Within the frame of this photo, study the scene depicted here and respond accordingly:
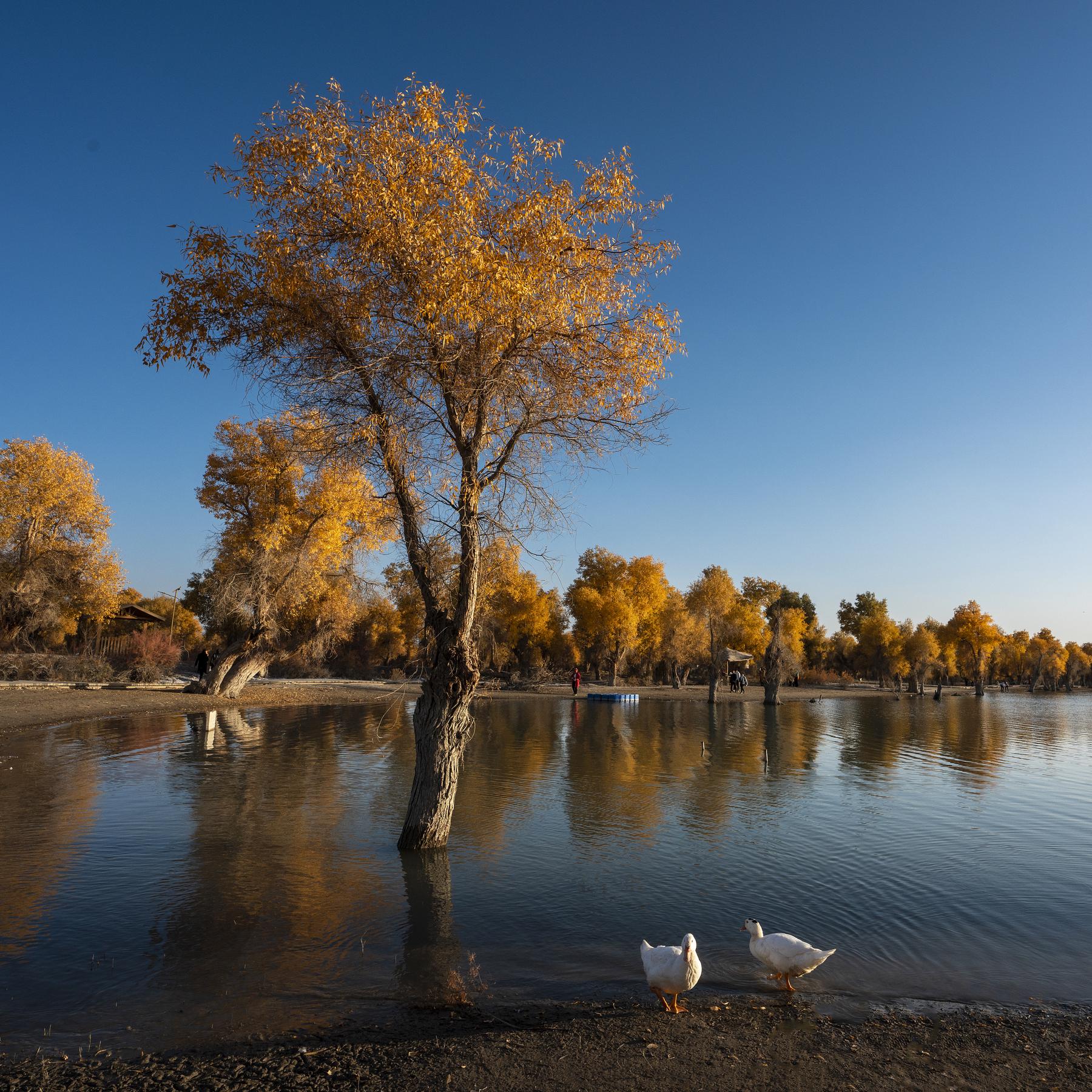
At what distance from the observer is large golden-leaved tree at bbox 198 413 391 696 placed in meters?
31.4

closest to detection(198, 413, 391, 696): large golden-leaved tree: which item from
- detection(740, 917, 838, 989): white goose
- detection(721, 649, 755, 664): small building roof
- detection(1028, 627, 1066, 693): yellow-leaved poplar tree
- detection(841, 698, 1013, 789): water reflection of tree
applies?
detection(841, 698, 1013, 789): water reflection of tree

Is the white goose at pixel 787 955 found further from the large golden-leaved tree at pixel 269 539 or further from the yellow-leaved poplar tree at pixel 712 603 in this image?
the yellow-leaved poplar tree at pixel 712 603

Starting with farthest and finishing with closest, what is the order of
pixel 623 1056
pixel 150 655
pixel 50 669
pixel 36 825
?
1. pixel 150 655
2. pixel 50 669
3. pixel 36 825
4. pixel 623 1056

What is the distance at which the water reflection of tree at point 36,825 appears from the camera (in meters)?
7.75

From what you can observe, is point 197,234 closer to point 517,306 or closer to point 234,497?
point 517,306

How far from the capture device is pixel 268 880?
9.20m

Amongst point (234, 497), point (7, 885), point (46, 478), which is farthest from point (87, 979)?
point (46, 478)

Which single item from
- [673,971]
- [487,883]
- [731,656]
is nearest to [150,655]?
[487,883]

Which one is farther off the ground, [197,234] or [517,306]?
[197,234]

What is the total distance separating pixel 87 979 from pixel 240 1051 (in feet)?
7.24

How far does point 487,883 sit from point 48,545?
35.6 meters

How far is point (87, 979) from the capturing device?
6277 millimetres

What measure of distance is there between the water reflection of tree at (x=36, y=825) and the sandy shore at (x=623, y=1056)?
330cm

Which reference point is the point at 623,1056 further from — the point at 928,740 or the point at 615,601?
the point at 615,601
